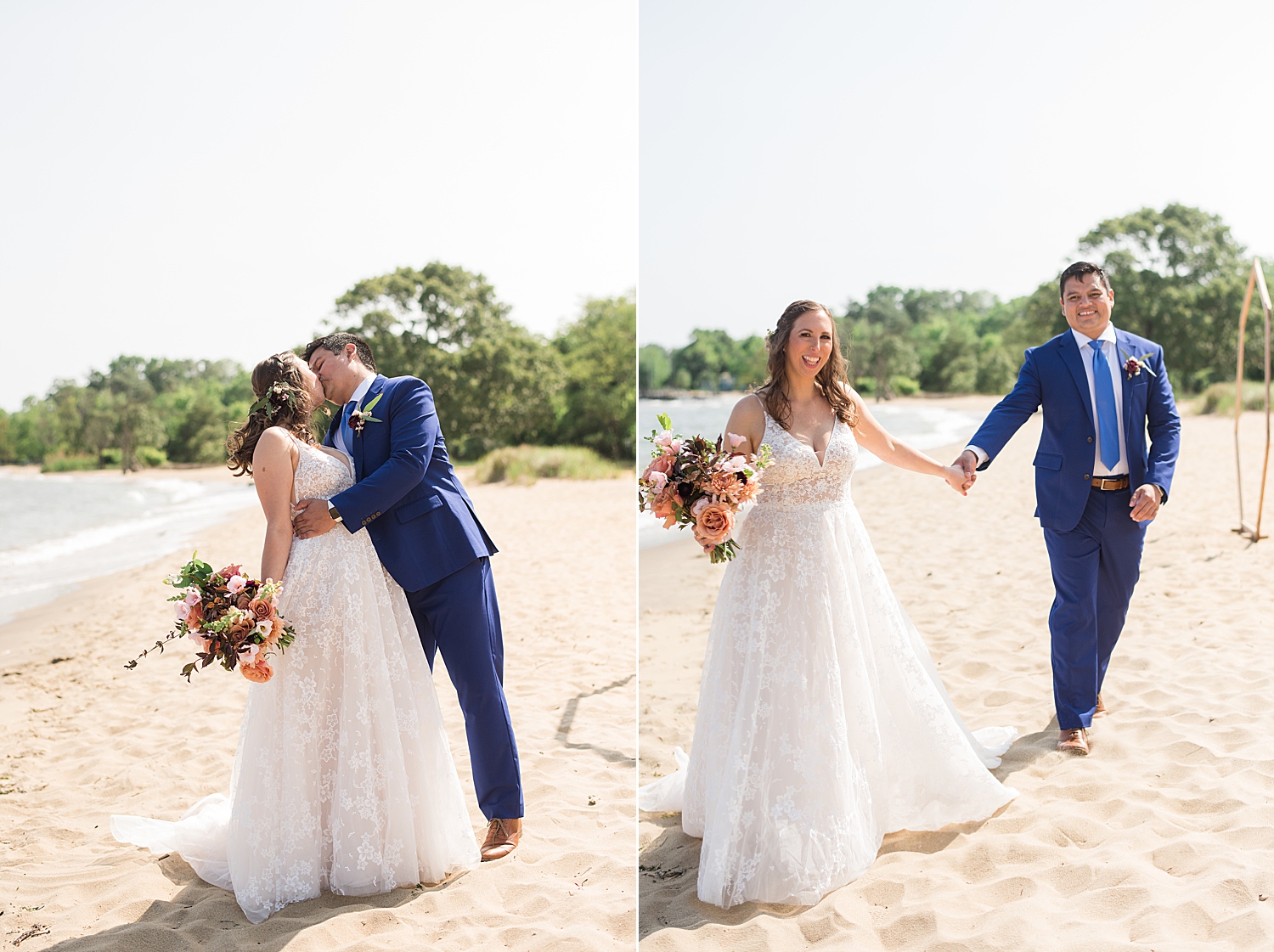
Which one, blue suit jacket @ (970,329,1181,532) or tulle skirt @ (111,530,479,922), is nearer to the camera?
tulle skirt @ (111,530,479,922)

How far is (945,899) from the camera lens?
131 inches

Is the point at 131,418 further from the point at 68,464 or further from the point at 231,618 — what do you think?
the point at 231,618

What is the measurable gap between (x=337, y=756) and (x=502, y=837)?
0.87 meters

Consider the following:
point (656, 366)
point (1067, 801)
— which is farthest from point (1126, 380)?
point (656, 366)

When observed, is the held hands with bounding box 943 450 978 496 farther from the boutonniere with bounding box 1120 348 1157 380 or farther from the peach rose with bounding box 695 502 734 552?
the peach rose with bounding box 695 502 734 552

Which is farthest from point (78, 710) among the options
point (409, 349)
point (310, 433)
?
point (409, 349)

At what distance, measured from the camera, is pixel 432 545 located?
3.91 m

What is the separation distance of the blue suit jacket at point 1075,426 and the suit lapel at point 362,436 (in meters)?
3.07

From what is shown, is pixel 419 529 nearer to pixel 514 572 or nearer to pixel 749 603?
pixel 749 603

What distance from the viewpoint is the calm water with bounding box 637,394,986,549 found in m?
16.5

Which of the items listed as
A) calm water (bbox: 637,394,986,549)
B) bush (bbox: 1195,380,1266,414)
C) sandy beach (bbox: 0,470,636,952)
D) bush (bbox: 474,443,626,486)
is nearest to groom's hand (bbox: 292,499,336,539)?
sandy beach (bbox: 0,470,636,952)

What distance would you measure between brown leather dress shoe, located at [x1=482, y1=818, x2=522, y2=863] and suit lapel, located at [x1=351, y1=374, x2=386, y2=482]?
1656 mm

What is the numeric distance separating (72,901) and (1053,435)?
505 cm

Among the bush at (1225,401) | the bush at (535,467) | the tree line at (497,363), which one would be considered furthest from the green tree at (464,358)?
the bush at (1225,401)
